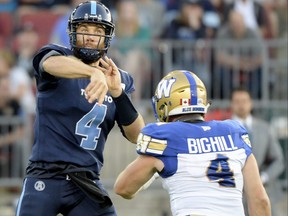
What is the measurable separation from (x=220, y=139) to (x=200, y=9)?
7990 mm

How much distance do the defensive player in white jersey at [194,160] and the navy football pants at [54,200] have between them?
0.73 meters

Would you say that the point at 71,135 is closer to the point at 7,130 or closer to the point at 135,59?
the point at 7,130

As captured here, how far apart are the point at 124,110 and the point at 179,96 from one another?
0.93 metres

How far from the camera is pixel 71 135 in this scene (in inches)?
277

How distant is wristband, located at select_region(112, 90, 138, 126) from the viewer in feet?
22.9

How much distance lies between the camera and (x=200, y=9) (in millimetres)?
14008

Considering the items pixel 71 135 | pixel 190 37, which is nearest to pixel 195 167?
pixel 71 135

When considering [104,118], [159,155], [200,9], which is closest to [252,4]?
[200,9]

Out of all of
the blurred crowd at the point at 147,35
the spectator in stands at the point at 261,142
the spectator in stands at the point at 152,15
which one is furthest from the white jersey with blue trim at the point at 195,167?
the spectator in stands at the point at 152,15

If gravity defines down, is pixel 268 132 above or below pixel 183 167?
below

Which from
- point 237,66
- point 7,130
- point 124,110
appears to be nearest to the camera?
point 124,110

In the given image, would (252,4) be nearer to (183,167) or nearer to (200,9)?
(200,9)

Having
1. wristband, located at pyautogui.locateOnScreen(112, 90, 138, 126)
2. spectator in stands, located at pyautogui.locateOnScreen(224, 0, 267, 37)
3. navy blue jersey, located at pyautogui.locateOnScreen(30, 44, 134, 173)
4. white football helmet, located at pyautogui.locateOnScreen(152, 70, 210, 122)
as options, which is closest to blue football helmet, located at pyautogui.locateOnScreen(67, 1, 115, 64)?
navy blue jersey, located at pyautogui.locateOnScreen(30, 44, 134, 173)

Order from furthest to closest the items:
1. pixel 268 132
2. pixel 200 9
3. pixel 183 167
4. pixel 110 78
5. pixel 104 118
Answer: pixel 200 9 < pixel 268 132 < pixel 104 118 < pixel 110 78 < pixel 183 167
